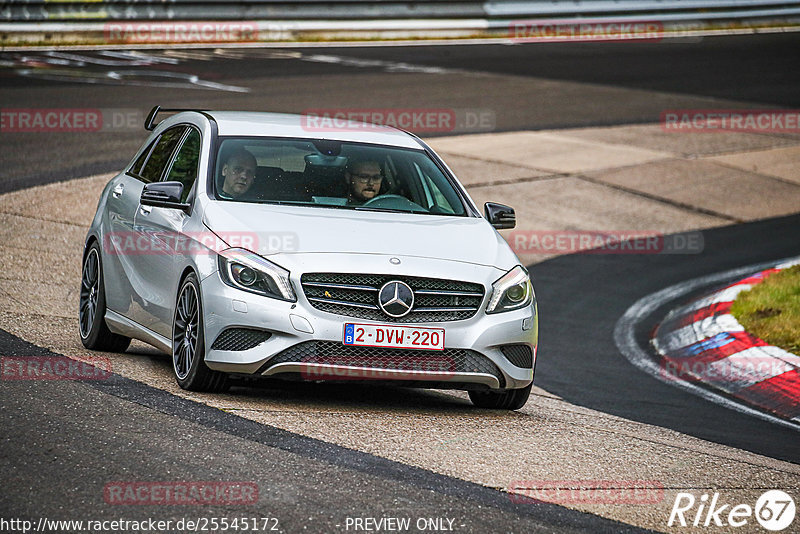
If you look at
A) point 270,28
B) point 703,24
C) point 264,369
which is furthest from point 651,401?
point 703,24

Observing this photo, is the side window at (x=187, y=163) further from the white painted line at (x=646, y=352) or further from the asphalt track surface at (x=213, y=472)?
the white painted line at (x=646, y=352)

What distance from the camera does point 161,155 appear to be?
9.02 meters

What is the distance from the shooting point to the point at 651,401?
9703 mm

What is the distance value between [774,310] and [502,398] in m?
4.53

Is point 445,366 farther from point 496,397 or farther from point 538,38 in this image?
point 538,38

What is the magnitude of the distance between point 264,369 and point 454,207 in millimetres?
1965

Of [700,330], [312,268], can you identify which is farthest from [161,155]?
[700,330]

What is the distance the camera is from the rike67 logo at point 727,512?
18.8 feet

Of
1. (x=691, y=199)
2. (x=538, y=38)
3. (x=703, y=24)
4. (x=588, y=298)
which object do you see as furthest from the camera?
(x=703, y=24)

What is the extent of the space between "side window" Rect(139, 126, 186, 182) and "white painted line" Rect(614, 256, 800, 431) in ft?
14.3

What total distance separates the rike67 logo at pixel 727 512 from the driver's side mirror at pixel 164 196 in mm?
3480

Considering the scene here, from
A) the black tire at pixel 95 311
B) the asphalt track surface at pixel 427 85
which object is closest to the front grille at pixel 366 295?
the black tire at pixel 95 311

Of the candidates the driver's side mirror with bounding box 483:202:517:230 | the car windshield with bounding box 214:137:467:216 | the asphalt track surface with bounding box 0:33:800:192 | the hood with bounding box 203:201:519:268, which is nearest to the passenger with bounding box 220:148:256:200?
the car windshield with bounding box 214:137:467:216

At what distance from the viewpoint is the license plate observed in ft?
23.4
